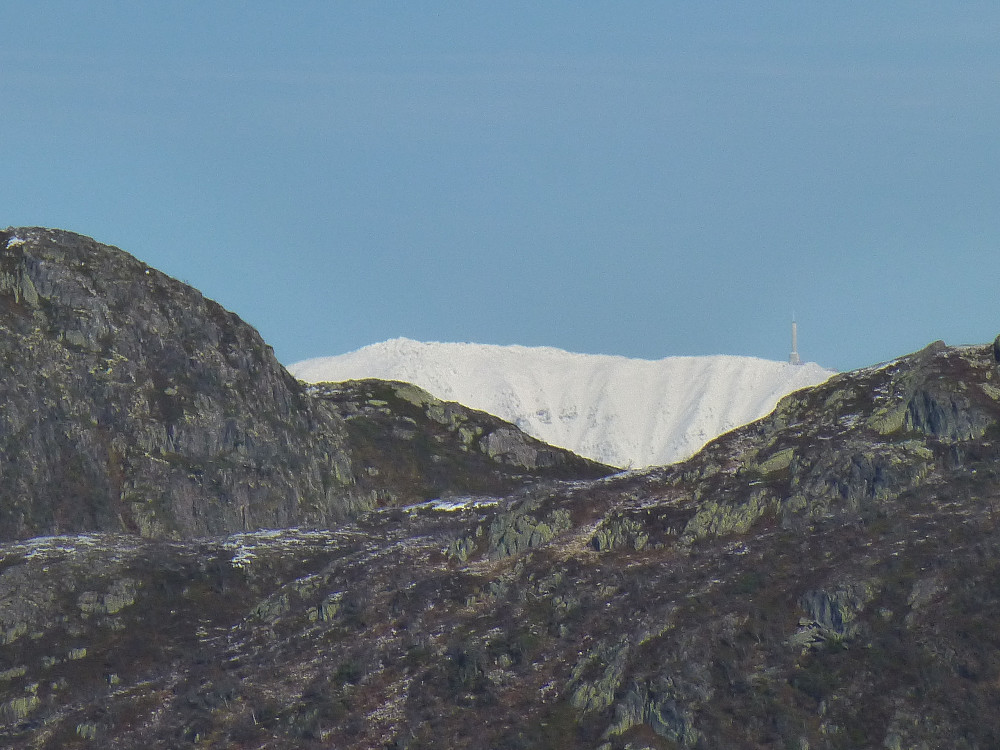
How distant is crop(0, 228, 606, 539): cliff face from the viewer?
162500 mm

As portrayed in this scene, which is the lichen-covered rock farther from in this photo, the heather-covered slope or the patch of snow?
the patch of snow

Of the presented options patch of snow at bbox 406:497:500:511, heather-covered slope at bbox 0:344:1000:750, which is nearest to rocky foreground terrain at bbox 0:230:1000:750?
heather-covered slope at bbox 0:344:1000:750

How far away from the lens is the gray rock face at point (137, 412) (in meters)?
162

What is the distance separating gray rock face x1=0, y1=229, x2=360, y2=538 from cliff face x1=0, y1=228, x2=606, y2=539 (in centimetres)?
16

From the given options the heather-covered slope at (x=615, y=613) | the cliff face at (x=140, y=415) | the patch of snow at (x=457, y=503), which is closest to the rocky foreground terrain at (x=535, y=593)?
the heather-covered slope at (x=615, y=613)

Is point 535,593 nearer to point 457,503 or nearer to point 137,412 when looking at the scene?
point 457,503

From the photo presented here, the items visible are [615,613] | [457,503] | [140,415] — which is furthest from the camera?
[140,415]

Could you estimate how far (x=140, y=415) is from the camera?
175 m

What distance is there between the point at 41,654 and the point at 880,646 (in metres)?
67.8

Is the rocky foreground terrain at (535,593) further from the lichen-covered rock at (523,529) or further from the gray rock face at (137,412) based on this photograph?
the gray rock face at (137,412)

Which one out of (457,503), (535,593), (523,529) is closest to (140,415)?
(457,503)

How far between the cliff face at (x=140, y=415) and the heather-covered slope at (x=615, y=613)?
546 inches

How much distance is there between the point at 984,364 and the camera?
133 metres

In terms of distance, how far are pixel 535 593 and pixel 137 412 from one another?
75.9 m
